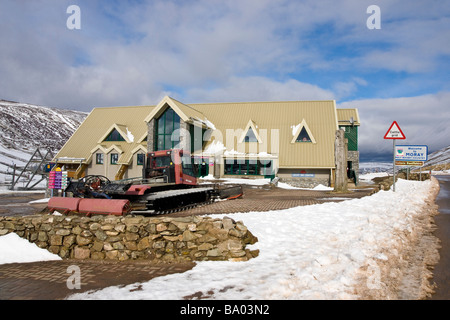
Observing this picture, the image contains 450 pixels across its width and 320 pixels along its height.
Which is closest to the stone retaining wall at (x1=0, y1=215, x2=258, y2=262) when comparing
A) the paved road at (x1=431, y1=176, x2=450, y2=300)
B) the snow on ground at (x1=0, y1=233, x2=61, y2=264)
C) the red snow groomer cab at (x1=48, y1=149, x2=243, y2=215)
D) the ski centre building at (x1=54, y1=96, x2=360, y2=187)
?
the snow on ground at (x1=0, y1=233, x2=61, y2=264)

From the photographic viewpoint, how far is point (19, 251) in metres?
7.11

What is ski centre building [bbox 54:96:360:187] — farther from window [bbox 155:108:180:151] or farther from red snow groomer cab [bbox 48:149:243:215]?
red snow groomer cab [bbox 48:149:243:215]

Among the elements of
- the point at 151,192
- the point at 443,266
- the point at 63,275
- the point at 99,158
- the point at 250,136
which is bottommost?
the point at 63,275

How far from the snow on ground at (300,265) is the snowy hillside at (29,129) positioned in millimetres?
83562

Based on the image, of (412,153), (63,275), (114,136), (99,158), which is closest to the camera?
(63,275)

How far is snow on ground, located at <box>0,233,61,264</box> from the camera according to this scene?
685 centimetres

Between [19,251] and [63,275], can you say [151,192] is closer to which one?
[19,251]

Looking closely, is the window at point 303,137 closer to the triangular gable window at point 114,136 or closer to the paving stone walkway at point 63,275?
the triangular gable window at point 114,136

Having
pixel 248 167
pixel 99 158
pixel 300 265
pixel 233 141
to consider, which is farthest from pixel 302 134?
pixel 300 265

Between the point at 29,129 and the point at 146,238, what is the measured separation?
140 m

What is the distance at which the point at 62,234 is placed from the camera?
282 inches

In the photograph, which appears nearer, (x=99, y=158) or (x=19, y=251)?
(x=19, y=251)

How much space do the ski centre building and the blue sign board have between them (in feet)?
20.2
